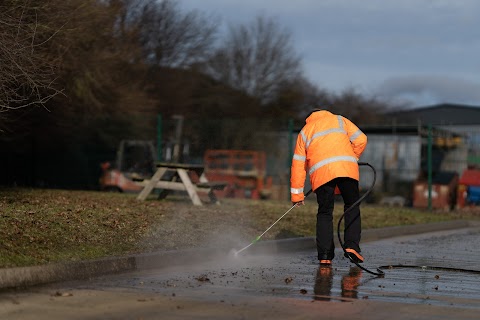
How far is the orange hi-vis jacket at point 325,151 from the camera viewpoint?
9.34m

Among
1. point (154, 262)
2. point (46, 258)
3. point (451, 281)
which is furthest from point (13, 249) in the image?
point (451, 281)

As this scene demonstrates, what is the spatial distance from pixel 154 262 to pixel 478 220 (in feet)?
39.0

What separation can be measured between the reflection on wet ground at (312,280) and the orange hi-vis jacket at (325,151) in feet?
3.34

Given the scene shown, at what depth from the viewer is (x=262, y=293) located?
24.1 ft

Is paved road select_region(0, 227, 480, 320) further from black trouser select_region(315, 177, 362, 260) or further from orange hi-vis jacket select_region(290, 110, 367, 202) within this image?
orange hi-vis jacket select_region(290, 110, 367, 202)

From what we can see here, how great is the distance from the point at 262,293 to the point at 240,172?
17.2 m

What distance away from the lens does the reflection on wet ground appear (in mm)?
7336

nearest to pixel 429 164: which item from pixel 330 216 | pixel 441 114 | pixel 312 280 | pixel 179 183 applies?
pixel 179 183

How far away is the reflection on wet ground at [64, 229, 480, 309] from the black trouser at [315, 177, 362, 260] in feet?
0.83

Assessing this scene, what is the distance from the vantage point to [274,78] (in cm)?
5222

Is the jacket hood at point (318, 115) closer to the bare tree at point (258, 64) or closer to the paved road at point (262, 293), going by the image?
the paved road at point (262, 293)

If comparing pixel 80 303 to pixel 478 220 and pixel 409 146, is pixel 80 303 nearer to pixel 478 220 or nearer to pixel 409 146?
pixel 478 220

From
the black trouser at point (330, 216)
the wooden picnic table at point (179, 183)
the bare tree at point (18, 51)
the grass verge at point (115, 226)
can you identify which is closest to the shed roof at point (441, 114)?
the wooden picnic table at point (179, 183)

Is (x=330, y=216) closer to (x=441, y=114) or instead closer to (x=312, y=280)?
(x=312, y=280)
